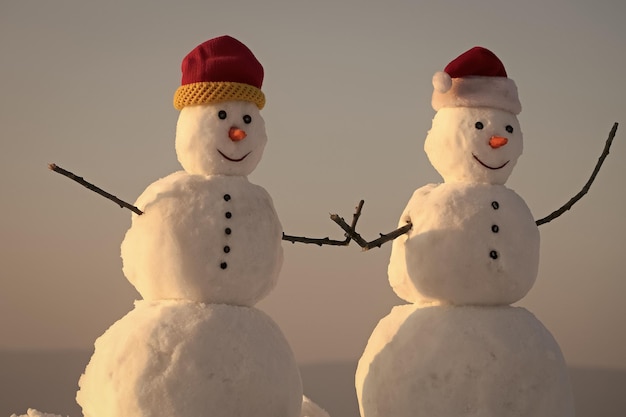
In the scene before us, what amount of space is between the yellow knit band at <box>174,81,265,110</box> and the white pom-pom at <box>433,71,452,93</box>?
67 cm

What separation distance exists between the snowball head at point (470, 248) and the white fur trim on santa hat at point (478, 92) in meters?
0.28

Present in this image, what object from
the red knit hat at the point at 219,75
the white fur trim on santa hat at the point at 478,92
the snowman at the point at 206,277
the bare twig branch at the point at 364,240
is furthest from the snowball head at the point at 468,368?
the red knit hat at the point at 219,75

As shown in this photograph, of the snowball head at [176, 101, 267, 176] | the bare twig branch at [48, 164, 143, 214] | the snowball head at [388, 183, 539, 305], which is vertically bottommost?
the snowball head at [388, 183, 539, 305]

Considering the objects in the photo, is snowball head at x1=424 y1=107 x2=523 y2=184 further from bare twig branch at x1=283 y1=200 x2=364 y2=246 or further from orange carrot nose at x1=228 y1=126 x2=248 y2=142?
orange carrot nose at x1=228 y1=126 x2=248 y2=142

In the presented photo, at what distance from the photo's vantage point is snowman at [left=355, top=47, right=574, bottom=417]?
10.7ft

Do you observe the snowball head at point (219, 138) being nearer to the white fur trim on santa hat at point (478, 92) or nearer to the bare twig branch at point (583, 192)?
the white fur trim on santa hat at point (478, 92)

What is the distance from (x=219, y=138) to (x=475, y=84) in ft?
3.11

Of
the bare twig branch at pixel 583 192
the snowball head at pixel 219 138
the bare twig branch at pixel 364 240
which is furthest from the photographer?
the bare twig branch at pixel 583 192

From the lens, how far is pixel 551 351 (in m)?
3.38

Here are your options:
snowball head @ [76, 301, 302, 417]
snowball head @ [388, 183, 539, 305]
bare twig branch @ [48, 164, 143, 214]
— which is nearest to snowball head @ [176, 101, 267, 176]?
bare twig branch @ [48, 164, 143, 214]

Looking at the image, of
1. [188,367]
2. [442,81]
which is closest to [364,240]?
[442,81]

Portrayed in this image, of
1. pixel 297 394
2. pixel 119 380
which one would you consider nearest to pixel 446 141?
pixel 297 394

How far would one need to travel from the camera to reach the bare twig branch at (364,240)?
10.6 ft

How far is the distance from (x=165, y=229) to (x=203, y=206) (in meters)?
0.13
